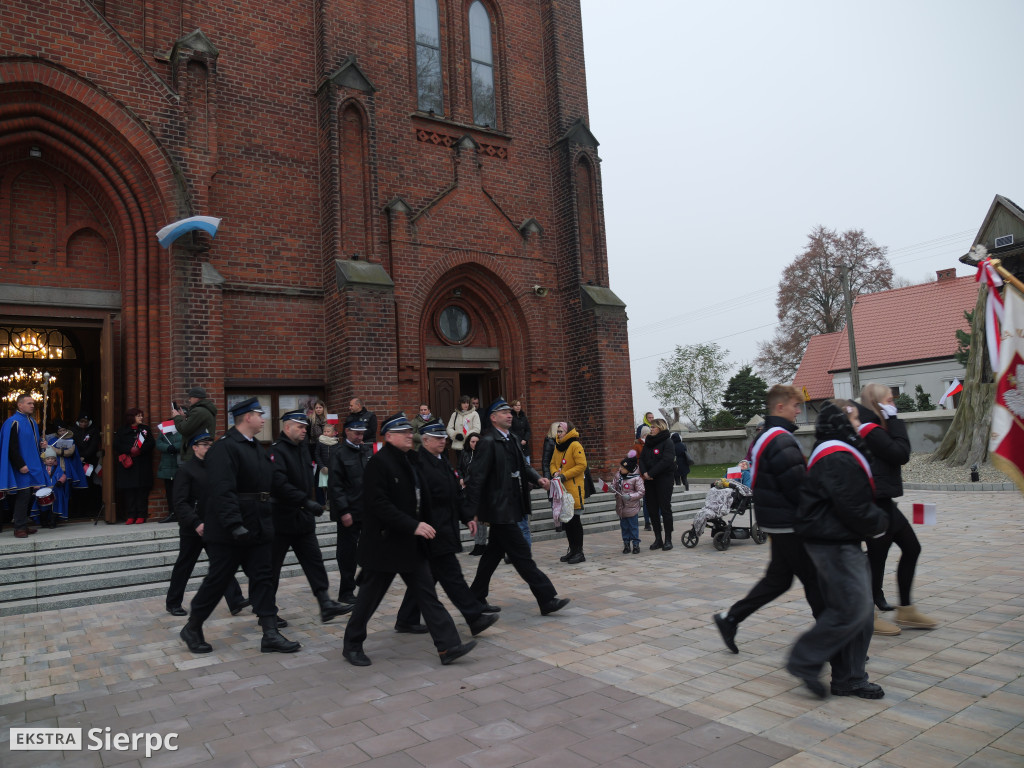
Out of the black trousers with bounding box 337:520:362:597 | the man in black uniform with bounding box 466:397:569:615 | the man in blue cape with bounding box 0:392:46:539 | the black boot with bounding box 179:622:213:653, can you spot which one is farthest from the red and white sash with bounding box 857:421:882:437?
the man in blue cape with bounding box 0:392:46:539

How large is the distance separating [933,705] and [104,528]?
1007 cm

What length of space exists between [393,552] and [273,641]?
1.29 m

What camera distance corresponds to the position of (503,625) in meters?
6.27

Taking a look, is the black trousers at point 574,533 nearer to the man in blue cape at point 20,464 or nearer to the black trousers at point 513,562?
the black trousers at point 513,562

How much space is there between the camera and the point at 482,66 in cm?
1589

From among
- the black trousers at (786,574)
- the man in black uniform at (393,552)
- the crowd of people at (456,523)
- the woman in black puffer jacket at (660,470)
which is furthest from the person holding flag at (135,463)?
the black trousers at (786,574)

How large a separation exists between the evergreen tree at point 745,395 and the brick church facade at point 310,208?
25.2 meters

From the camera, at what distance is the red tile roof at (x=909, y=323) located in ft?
118

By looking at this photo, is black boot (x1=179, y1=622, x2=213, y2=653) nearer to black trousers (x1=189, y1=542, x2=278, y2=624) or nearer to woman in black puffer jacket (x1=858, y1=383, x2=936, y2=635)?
black trousers (x1=189, y1=542, x2=278, y2=624)

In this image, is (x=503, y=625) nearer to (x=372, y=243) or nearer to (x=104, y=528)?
(x=104, y=528)

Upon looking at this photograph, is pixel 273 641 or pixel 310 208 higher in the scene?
pixel 310 208

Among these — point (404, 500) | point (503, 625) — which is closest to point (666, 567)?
point (503, 625)

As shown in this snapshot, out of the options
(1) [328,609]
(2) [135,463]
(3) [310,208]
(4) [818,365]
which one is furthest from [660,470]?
(4) [818,365]

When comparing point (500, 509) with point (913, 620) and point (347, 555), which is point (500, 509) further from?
point (913, 620)
